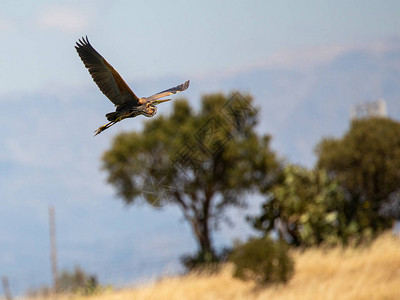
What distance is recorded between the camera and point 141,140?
119ft

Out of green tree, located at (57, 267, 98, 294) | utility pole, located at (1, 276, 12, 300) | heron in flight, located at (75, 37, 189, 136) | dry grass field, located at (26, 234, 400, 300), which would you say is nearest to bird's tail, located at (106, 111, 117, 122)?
heron in flight, located at (75, 37, 189, 136)

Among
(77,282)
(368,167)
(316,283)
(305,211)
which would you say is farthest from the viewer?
(77,282)

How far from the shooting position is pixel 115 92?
1.16 m

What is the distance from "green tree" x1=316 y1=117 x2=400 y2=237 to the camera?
122ft

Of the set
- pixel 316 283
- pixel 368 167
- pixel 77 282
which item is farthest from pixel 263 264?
pixel 77 282

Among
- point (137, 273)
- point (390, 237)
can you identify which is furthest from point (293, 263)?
point (390, 237)

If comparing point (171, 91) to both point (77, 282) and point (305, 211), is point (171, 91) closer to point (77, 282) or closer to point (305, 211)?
point (305, 211)

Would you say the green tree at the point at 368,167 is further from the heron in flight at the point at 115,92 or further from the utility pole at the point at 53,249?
the heron in flight at the point at 115,92

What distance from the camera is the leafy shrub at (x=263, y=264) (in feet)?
Answer: 85.3

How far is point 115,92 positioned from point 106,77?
0.06m

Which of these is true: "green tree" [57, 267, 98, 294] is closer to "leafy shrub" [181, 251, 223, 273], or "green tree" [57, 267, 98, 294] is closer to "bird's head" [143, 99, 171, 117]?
"leafy shrub" [181, 251, 223, 273]

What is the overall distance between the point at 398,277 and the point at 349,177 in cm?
1288

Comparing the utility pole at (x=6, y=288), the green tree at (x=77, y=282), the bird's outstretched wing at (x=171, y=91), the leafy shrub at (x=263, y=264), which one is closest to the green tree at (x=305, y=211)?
the leafy shrub at (x=263, y=264)

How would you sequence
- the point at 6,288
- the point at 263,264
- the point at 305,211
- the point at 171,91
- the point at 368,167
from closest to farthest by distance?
the point at 171,91, the point at 263,264, the point at 6,288, the point at 305,211, the point at 368,167
